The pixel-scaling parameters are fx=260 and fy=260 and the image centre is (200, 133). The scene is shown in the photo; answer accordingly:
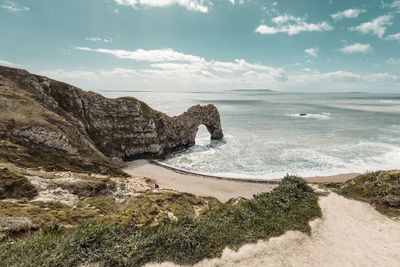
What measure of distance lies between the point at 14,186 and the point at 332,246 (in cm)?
2798

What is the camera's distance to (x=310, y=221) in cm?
2064

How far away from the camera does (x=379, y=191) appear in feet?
89.1

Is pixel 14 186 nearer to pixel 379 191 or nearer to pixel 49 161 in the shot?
pixel 49 161

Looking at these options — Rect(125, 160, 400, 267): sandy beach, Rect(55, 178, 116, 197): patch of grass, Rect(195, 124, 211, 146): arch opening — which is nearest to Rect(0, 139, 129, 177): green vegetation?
Rect(55, 178, 116, 197): patch of grass

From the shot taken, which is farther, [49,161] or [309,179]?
[309,179]

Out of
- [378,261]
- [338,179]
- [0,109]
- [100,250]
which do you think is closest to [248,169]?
[338,179]

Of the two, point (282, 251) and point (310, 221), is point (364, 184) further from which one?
point (282, 251)

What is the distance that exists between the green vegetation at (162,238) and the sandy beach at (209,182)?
20.0 meters

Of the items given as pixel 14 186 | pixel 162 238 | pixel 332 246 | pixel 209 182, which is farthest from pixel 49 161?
pixel 332 246

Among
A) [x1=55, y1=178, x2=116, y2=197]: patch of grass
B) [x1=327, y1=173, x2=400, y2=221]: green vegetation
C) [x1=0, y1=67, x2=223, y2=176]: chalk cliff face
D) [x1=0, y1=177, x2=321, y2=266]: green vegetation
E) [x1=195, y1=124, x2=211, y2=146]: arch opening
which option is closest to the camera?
[x1=0, y1=177, x2=321, y2=266]: green vegetation

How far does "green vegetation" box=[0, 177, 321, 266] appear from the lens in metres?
14.2

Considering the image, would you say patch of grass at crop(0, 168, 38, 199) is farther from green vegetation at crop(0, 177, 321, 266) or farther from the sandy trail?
the sandy trail

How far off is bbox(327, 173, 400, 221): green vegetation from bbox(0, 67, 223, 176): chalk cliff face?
35859mm

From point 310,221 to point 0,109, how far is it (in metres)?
49.5
